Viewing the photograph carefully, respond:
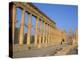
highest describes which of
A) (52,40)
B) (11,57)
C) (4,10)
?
(4,10)

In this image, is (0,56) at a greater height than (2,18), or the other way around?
(2,18)

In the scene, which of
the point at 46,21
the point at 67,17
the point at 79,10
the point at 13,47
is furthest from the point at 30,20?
the point at 79,10

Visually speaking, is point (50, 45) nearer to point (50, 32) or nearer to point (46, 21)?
point (50, 32)

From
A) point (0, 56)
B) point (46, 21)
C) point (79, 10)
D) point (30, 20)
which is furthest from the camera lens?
point (79, 10)

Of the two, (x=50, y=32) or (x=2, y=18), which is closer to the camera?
(x=2, y=18)

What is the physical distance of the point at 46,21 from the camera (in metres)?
2.33

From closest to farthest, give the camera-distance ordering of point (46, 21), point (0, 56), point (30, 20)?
point (0, 56) < point (30, 20) < point (46, 21)

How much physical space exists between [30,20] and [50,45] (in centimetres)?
42

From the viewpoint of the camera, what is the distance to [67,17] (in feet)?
7.95

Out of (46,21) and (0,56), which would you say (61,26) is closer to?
(46,21)

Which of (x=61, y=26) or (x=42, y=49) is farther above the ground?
(x=61, y=26)

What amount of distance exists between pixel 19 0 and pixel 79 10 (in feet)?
2.83

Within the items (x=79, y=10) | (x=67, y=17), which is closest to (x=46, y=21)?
(x=67, y=17)

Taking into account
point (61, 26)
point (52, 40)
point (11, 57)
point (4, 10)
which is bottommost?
point (11, 57)
